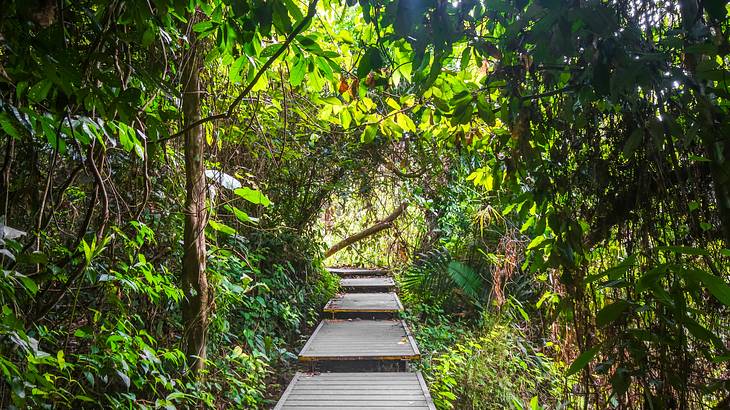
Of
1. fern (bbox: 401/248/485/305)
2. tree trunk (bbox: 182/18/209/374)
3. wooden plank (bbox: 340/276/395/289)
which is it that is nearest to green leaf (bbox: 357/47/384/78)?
tree trunk (bbox: 182/18/209/374)

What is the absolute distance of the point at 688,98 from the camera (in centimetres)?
131

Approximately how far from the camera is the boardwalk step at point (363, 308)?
24.5 feet

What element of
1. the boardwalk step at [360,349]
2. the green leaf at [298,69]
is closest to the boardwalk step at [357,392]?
the boardwalk step at [360,349]

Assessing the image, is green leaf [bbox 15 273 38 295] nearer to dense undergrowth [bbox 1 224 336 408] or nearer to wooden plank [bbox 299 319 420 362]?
dense undergrowth [bbox 1 224 336 408]

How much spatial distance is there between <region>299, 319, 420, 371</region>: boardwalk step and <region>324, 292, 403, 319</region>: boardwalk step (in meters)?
0.85

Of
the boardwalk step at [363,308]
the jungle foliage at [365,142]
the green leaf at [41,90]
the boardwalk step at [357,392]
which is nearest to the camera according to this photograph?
the jungle foliage at [365,142]

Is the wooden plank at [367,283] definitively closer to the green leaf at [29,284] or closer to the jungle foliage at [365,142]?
the jungle foliage at [365,142]

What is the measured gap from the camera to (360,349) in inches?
215

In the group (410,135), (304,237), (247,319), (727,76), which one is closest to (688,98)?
(727,76)

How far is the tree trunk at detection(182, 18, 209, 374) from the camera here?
2619 millimetres

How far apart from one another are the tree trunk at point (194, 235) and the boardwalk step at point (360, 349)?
8.49 feet

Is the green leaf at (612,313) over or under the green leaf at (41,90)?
under

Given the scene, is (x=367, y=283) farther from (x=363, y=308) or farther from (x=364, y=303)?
(x=363, y=308)

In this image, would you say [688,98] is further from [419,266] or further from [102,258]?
[419,266]
